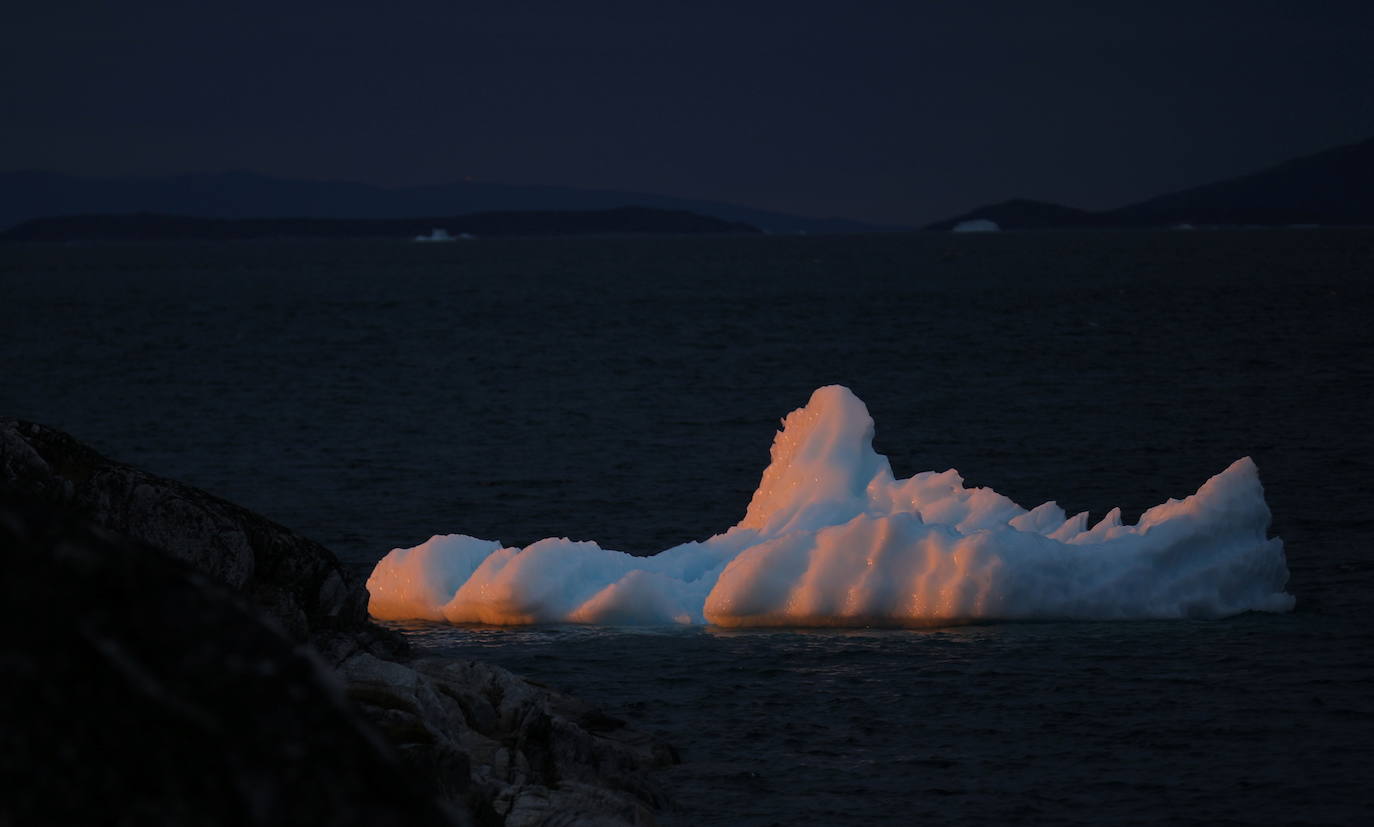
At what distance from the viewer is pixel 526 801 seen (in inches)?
480

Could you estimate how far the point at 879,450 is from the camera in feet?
125

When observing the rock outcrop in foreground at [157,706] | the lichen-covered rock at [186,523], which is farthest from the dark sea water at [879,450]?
the rock outcrop in foreground at [157,706]

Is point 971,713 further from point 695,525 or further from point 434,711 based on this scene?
point 695,525

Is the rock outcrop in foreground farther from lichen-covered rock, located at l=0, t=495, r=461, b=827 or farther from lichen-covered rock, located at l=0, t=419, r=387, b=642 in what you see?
lichen-covered rock, located at l=0, t=419, r=387, b=642

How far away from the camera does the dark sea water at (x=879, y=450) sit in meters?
15.3

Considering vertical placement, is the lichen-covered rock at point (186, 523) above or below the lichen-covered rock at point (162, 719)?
below

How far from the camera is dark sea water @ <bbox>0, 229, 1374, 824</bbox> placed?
604 inches

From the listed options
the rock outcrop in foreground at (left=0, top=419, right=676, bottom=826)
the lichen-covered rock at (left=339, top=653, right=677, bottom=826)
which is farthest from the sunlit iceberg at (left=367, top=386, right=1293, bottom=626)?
the rock outcrop in foreground at (left=0, top=419, right=676, bottom=826)

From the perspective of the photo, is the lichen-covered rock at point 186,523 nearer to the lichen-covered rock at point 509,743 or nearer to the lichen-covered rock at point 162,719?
the lichen-covered rock at point 509,743

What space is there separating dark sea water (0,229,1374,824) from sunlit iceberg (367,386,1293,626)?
0.47 m

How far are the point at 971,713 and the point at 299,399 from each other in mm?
40325

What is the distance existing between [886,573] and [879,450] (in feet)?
58.9

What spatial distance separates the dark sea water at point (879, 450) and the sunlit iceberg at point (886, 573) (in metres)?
0.47

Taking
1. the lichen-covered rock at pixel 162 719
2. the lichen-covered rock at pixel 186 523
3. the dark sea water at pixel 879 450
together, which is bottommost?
the dark sea water at pixel 879 450
